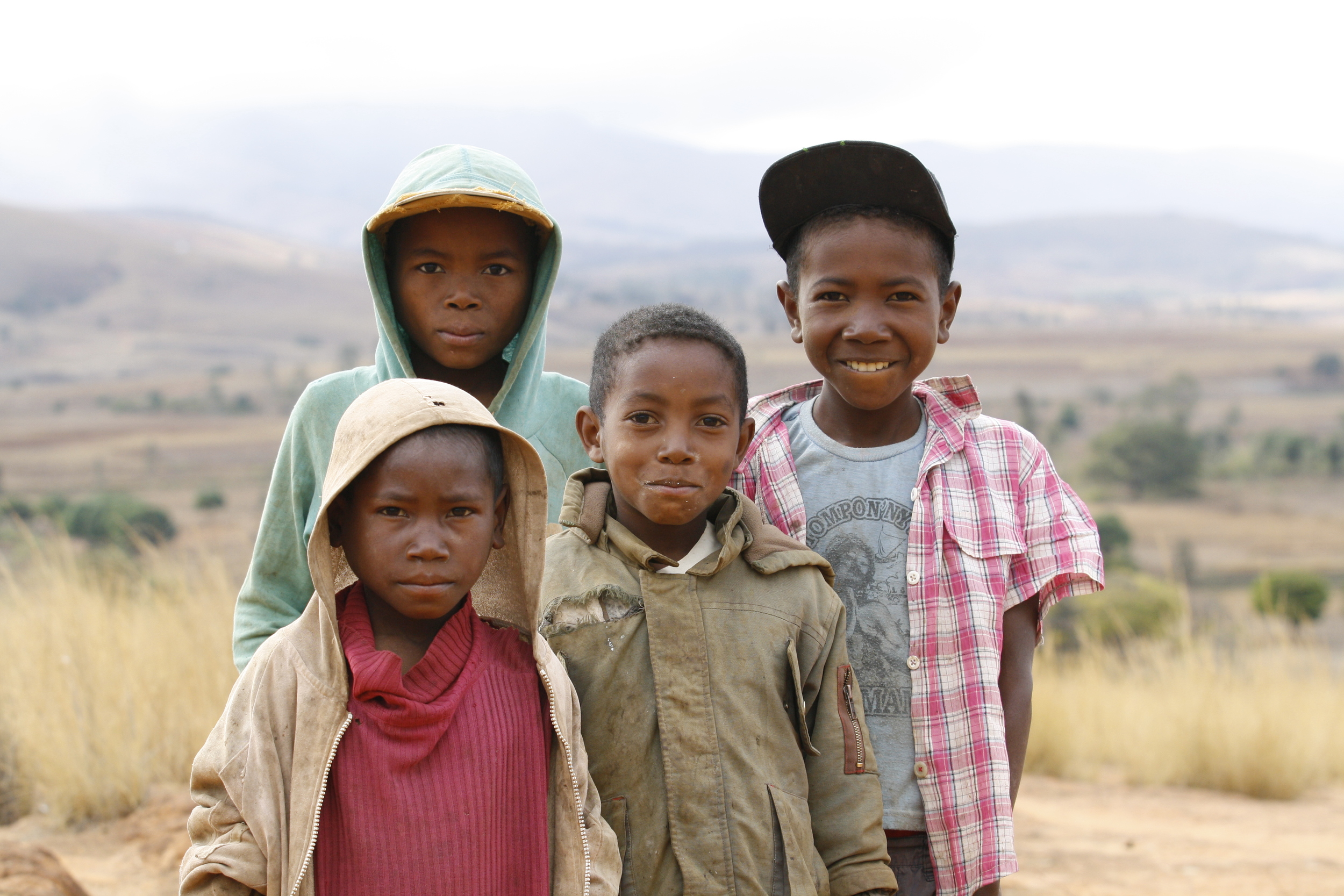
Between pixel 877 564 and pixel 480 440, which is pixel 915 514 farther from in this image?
pixel 480 440

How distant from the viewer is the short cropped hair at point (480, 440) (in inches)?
80.2

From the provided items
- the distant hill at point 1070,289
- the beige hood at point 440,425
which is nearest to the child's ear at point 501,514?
the beige hood at point 440,425

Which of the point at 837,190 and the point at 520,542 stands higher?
the point at 837,190

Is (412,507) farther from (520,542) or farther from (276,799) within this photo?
(276,799)

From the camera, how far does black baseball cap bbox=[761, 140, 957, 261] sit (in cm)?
257

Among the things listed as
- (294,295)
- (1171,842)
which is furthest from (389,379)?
(294,295)

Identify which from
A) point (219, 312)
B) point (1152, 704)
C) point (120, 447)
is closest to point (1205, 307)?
point (219, 312)

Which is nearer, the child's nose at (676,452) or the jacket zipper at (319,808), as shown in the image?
the jacket zipper at (319,808)

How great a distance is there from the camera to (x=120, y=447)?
129 feet

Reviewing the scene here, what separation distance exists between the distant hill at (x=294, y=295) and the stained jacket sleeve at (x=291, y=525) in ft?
153

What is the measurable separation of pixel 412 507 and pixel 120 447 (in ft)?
138

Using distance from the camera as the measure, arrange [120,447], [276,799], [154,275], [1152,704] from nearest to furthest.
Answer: [276,799]
[1152,704]
[120,447]
[154,275]

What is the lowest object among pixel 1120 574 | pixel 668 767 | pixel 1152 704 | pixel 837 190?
pixel 1120 574

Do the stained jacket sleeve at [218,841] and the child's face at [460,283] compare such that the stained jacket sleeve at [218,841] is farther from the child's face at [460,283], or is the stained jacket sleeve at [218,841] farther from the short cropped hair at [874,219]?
the short cropped hair at [874,219]
